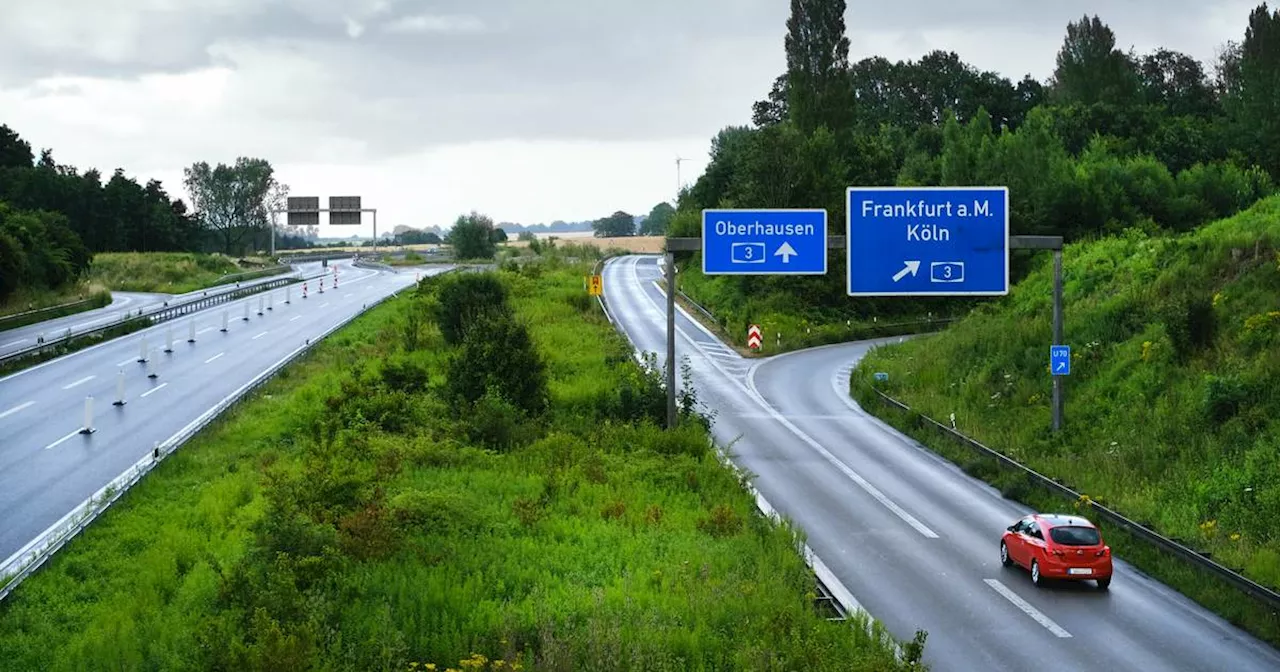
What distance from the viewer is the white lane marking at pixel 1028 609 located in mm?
18438

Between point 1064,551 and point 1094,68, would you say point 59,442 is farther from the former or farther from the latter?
point 1094,68

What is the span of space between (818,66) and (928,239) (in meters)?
64.9

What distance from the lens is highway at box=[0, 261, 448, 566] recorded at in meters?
23.4

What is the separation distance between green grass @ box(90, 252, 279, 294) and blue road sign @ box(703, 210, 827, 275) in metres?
67.5

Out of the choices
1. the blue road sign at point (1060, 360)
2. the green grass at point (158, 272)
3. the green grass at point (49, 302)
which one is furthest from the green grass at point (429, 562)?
the green grass at point (158, 272)

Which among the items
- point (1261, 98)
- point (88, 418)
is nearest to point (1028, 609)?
point (88, 418)

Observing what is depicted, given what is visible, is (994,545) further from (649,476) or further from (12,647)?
(12,647)

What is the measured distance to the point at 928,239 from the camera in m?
28.5

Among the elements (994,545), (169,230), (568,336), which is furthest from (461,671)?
(169,230)

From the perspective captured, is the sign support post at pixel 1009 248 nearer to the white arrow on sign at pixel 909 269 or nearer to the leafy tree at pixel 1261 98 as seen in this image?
the white arrow on sign at pixel 909 269

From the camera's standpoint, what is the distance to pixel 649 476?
25.7 m

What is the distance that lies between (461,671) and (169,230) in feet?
416

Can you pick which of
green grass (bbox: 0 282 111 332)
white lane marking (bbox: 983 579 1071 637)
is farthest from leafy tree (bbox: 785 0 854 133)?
white lane marking (bbox: 983 579 1071 637)

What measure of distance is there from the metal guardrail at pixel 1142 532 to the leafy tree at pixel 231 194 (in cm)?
16531
